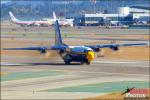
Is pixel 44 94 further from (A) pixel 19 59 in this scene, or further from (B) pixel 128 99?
(A) pixel 19 59

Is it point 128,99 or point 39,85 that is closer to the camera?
point 128,99

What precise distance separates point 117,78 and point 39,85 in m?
11.2

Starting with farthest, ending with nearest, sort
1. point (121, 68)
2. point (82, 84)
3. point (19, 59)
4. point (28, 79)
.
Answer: point (19, 59), point (121, 68), point (28, 79), point (82, 84)

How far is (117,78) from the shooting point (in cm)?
8025

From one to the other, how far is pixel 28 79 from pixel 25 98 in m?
17.4

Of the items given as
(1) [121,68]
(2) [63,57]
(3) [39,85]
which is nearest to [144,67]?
(1) [121,68]

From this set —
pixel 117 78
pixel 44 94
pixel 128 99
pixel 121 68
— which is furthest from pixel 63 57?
pixel 128 99

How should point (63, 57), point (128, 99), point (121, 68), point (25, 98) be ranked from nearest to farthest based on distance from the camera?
point (128, 99) < point (25, 98) < point (121, 68) < point (63, 57)

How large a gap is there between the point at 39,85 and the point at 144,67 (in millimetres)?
25673

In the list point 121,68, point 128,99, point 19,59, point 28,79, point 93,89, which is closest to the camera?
point 128,99

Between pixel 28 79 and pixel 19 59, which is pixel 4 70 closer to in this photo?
pixel 28 79

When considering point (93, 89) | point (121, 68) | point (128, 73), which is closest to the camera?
point (93, 89)

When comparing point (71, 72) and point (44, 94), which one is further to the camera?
point (71, 72)

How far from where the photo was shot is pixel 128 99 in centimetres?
5428
